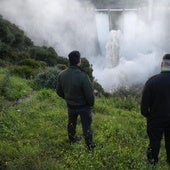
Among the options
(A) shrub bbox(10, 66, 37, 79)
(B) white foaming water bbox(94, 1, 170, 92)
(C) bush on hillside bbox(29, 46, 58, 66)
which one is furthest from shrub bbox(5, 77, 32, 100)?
(B) white foaming water bbox(94, 1, 170, 92)

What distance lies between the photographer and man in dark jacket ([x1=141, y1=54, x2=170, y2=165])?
23.6 feet

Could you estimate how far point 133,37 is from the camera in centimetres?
11606

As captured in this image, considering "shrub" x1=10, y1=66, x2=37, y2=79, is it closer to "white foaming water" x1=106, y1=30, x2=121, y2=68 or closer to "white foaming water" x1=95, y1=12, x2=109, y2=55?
"white foaming water" x1=95, y1=12, x2=109, y2=55

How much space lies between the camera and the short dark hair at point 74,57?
802cm

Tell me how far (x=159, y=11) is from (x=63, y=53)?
174ft

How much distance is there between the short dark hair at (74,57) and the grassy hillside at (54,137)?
153 centimetres

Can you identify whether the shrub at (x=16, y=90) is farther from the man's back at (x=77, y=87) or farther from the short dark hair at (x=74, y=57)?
the short dark hair at (x=74, y=57)

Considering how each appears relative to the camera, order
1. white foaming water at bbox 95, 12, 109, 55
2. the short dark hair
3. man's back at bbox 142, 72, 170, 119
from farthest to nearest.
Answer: white foaming water at bbox 95, 12, 109, 55 < the short dark hair < man's back at bbox 142, 72, 170, 119

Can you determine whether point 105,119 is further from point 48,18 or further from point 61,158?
point 48,18

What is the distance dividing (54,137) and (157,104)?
9.37 ft

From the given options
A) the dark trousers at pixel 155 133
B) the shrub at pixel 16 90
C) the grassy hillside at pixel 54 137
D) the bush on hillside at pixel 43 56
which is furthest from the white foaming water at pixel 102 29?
the dark trousers at pixel 155 133

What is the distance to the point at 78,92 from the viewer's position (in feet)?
26.9

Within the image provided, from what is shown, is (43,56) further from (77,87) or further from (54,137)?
(77,87)

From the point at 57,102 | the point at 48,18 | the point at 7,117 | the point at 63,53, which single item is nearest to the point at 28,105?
the point at 57,102
